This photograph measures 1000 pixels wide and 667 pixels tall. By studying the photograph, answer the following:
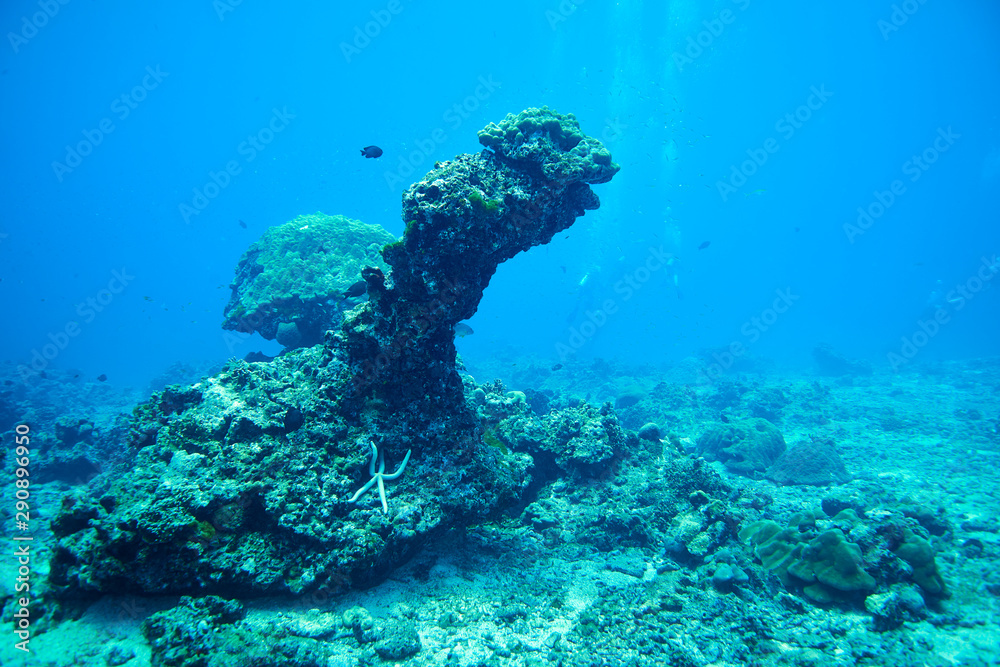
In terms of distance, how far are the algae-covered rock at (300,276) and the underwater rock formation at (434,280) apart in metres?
5.71

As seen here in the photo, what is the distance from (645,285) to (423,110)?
90109mm

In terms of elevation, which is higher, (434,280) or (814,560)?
(434,280)

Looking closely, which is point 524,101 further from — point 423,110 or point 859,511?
point 859,511

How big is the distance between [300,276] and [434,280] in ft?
33.2

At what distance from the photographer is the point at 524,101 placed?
8269cm

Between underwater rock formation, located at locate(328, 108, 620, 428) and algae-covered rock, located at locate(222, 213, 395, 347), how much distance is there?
5.71 m

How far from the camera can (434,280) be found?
592 cm

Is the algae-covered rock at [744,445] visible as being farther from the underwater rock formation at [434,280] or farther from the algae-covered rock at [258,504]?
the underwater rock formation at [434,280]
